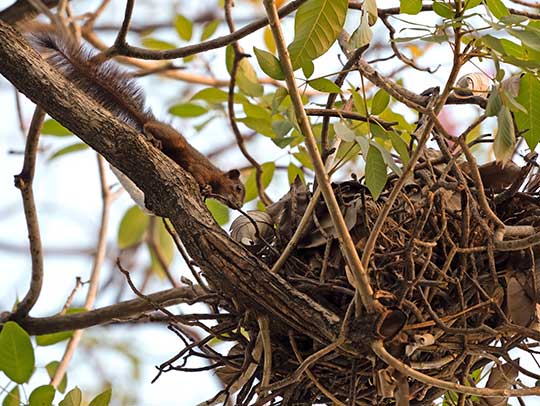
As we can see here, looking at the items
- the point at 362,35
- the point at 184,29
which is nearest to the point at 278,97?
the point at 362,35

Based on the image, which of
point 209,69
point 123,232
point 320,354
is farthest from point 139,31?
point 320,354

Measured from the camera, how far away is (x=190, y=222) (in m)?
1.39

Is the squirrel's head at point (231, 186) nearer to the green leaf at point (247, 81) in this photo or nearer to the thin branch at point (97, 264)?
the thin branch at point (97, 264)

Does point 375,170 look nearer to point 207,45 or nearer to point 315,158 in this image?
point 315,158

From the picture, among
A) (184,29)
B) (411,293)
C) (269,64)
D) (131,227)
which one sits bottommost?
(411,293)

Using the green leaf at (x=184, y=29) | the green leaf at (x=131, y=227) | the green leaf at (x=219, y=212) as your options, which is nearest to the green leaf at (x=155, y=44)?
the green leaf at (x=184, y=29)

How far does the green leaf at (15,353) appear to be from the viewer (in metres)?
1.67

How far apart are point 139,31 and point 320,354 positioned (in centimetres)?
261

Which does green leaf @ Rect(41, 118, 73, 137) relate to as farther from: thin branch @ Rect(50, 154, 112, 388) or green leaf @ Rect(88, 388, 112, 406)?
green leaf @ Rect(88, 388, 112, 406)

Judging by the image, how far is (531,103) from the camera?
1316mm

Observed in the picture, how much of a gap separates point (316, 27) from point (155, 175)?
0.37 meters

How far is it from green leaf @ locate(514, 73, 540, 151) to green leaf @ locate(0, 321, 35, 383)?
1.02m

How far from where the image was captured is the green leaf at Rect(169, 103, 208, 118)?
2.30 metres

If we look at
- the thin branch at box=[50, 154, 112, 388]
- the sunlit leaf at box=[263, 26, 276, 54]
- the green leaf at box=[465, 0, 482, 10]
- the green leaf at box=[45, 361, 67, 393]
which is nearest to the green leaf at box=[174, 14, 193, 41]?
the sunlit leaf at box=[263, 26, 276, 54]
